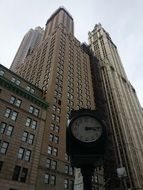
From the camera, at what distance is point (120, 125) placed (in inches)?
3036

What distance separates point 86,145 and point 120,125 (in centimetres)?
7508

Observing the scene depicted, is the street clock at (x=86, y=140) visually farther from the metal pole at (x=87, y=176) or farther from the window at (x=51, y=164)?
the window at (x=51, y=164)

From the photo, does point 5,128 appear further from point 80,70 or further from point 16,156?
point 80,70

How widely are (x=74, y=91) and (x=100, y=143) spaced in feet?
207

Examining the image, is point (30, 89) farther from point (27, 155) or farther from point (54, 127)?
point (27, 155)

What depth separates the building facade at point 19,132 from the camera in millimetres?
36250

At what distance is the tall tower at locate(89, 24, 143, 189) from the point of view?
64.7m

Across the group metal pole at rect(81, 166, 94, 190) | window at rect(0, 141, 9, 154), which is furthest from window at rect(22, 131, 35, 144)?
metal pole at rect(81, 166, 94, 190)

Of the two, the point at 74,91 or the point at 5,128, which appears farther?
the point at 74,91

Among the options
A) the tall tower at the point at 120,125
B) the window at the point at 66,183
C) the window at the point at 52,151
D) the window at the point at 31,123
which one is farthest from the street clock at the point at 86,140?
the tall tower at the point at 120,125

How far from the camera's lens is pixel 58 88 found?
6144cm


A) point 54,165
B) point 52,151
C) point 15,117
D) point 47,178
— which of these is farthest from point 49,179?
point 15,117

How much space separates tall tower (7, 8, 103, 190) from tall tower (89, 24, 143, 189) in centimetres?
1269

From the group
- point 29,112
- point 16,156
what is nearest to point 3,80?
point 29,112
